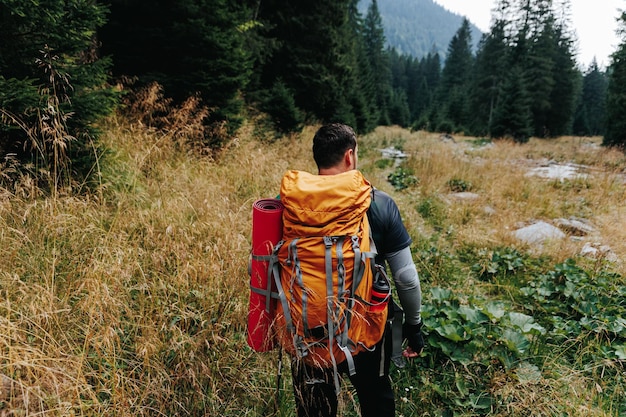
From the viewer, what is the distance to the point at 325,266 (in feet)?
5.13

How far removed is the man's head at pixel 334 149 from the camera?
178 centimetres

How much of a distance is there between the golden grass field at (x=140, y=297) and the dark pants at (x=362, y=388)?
0.31 metres

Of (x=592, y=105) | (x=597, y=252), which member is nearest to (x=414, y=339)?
(x=597, y=252)

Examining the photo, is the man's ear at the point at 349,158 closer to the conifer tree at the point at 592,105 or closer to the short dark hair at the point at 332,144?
the short dark hair at the point at 332,144

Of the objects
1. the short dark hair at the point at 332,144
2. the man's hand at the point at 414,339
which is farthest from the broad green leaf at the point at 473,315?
the short dark hair at the point at 332,144

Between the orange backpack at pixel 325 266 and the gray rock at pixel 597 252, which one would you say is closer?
the orange backpack at pixel 325 266

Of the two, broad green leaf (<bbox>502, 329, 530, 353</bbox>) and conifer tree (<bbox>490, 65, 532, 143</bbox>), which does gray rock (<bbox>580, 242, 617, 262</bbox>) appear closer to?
broad green leaf (<bbox>502, 329, 530, 353</bbox>)

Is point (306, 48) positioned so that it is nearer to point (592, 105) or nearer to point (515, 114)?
point (515, 114)

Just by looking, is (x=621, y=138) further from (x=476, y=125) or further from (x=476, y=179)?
(x=476, y=179)

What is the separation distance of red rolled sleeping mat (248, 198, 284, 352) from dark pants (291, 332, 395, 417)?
0.26 metres

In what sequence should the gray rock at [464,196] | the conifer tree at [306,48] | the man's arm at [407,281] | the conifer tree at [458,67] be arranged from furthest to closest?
the conifer tree at [458,67] → the conifer tree at [306,48] → the gray rock at [464,196] → the man's arm at [407,281]

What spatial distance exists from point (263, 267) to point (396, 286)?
2.43 ft

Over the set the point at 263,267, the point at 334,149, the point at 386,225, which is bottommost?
the point at 263,267

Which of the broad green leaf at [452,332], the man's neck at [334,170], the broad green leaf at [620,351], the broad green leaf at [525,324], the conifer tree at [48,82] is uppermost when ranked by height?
the conifer tree at [48,82]
